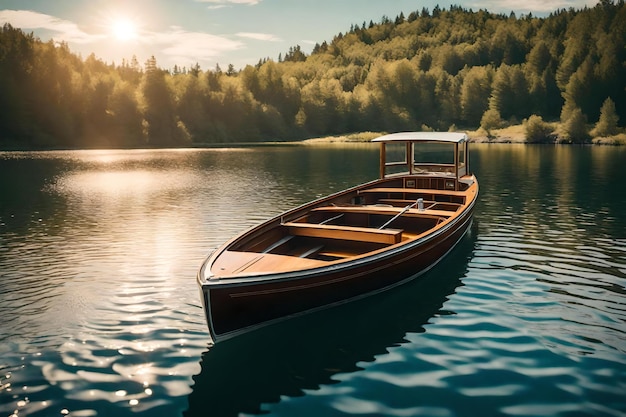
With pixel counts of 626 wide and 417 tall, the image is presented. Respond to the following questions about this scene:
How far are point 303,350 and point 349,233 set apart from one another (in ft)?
15.2

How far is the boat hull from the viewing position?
11.0m

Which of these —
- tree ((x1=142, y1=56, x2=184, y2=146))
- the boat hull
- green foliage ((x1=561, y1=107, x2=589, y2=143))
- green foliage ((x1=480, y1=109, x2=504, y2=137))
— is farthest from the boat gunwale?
green foliage ((x1=480, y1=109, x2=504, y2=137))

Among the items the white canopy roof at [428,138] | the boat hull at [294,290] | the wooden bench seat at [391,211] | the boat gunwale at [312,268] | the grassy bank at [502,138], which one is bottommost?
the boat hull at [294,290]

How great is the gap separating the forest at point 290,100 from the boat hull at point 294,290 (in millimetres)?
109170

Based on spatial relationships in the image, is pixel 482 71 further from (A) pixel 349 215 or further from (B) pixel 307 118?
(A) pixel 349 215

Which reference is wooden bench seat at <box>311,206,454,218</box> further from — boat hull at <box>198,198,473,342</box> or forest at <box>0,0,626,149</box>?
forest at <box>0,0,626,149</box>

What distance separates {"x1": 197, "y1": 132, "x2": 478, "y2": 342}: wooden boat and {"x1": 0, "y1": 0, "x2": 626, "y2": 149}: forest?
10462 cm

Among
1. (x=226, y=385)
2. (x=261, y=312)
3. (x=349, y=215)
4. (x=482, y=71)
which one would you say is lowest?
(x=226, y=385)

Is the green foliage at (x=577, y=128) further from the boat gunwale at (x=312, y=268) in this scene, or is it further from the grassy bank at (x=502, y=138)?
the boat gunwale at (x=312, y=268)

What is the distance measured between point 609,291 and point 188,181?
37.6m

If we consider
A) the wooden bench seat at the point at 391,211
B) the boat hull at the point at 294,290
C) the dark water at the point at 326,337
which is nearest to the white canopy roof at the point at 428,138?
the dark water at the point at 326,337

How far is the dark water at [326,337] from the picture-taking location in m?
9.17

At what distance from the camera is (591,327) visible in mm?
12172

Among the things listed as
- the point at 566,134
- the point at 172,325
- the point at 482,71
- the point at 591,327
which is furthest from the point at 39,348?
the point at 482,71
